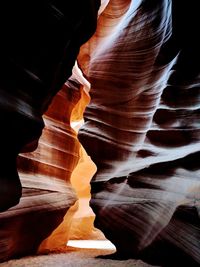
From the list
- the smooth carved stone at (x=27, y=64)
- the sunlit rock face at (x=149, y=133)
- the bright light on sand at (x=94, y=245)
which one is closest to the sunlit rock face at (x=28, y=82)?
the smooth carved stone at (x=27, y=64)

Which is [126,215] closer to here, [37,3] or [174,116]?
[174,116]

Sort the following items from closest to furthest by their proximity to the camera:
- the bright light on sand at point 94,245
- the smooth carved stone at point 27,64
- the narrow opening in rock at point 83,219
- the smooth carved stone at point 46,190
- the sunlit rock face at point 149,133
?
the smooth carved stone at point 27,64 → the sunlit rock face at point 149,133 → the smooth carved stone at point 46,190 → the bright light on sand at point 94,245 → the narrow opening in rock at point 83,219

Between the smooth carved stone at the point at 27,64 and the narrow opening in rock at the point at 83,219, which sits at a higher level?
the smooth carved stone at the point at 27,64

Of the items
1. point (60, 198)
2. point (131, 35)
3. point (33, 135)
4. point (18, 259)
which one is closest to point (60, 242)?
point (60, 198)

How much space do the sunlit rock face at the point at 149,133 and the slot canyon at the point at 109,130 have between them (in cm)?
1

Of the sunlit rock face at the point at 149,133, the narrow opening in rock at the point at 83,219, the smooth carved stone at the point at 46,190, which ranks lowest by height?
the narrow opening in rock at the point at 83,219

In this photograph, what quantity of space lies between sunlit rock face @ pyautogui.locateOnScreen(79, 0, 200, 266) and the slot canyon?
0.04 ft

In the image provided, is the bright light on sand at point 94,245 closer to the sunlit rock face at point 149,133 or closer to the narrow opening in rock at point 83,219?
the narrow opening in rock at point 83,219

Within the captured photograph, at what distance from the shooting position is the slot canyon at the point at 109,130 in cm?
214

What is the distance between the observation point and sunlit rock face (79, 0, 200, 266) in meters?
2.54

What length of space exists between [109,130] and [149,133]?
2.01ft

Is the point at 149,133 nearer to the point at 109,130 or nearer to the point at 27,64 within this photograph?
the point at 109,130

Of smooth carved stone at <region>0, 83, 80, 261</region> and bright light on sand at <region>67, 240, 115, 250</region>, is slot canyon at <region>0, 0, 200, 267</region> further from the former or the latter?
bright light on sand at <region>67, 240, 115, 250</region>

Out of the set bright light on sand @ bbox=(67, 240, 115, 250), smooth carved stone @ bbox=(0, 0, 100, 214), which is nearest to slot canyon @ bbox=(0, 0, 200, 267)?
smooth carved stone @ bbox=(0, 0, 100, 214)
